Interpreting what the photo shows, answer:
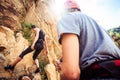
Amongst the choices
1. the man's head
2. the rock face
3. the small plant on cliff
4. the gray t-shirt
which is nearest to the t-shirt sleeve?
the gray t-shirt

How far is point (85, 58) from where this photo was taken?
221 cm

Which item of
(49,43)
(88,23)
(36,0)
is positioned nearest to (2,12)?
(49,43)

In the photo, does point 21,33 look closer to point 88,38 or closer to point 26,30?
point 26,30

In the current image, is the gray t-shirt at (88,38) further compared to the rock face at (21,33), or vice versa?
the rock face at (21,33)

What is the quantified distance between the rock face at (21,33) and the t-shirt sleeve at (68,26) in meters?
8.71

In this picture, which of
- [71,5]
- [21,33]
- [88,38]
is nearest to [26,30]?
[21,33]

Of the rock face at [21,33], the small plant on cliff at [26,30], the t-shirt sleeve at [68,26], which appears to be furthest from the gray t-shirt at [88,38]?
the small plant on cliff at [26,30]

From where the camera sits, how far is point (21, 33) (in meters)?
13.6

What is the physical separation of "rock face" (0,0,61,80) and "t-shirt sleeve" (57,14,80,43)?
28.6 feet

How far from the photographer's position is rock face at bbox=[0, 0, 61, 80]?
11266 mm

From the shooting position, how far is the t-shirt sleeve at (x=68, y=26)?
2.20 meters

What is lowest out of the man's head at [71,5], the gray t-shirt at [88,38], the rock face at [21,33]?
the rock face at [21,33]

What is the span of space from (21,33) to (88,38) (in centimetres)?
1150

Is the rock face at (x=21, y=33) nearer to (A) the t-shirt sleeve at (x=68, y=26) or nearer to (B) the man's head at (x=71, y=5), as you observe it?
(B) the man's head at (x=71, y=5)
